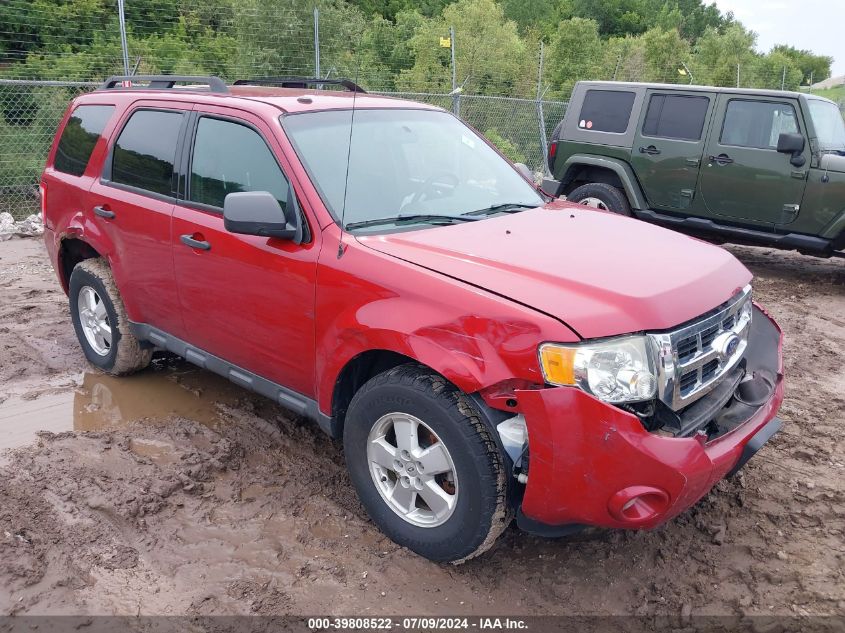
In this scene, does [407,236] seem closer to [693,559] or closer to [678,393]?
[678,393]

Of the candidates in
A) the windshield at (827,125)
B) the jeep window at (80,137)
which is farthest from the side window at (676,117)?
the jeep window at (80,137)

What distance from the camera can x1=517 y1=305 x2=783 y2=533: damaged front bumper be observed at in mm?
2459

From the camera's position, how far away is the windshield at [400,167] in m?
3.42

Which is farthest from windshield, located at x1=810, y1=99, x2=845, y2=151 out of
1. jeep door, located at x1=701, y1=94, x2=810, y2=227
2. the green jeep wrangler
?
jeep door, located at x1=701, y1=94, x2=810, y2=227

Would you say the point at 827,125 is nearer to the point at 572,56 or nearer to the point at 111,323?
the point at 111,323

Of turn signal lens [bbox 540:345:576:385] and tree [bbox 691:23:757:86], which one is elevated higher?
tree [bbox 691:23:757:86]

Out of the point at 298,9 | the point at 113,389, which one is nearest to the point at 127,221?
the point at 113,389

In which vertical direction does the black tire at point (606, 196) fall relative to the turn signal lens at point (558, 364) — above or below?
below

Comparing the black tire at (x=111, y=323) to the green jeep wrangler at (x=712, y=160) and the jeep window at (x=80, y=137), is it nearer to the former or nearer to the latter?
the jeep window at (x=80, y=137)

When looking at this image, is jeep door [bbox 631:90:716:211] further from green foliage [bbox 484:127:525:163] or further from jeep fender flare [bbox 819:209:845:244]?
green foliage [bbox 484:127:525:163]

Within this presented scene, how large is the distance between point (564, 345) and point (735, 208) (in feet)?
21.2

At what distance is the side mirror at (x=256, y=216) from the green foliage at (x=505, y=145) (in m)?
11.5

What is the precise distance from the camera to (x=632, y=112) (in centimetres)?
879

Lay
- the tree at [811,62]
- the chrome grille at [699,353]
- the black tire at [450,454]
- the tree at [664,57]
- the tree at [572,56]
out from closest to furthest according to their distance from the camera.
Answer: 1. the chrome grille at [699,353]
2. the black tire at [450,454]
3. the tree at [572,56]
4. the tree at [664,57]
5. the tree at [811,62]
